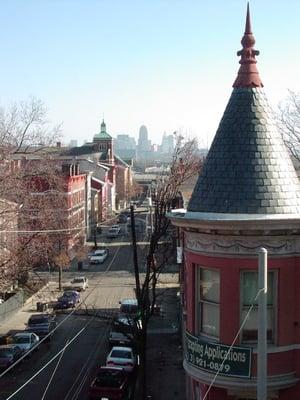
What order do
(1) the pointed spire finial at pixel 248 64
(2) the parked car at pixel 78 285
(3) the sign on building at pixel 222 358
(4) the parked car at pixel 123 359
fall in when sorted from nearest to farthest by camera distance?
(3) the sign on building at pixel 222 358 → (1) the pointed spire finial at pixel 248 64 → (4) the parked car at pixel 123 359 → (2) the parked car at pixel 78 285

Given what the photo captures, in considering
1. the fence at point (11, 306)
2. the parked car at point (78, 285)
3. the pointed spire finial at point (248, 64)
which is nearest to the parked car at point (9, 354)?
the fence at point (11, 306)

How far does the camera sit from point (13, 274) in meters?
33.5

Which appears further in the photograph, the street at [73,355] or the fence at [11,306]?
the fence at [11,306]

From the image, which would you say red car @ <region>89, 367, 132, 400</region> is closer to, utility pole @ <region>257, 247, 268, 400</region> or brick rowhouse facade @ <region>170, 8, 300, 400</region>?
brick rowhouse facade @ <region>170, 8, 300, 400</region>

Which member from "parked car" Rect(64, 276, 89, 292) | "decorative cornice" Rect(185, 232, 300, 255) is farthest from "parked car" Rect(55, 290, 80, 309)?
"decorative cornice" Rect(185, 232, 300, 255)

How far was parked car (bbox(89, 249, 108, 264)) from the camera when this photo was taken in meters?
64.8

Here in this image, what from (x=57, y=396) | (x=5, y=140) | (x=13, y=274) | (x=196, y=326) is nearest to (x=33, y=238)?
(x=13, y=274)

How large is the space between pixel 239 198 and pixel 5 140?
25808mm

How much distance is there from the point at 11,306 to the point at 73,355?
12.8 metres

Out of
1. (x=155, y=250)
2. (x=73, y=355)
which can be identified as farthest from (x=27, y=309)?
(x=155, y=250)

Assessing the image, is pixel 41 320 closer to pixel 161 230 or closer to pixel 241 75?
pixel 161 230

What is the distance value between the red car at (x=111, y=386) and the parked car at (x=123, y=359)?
190 cm

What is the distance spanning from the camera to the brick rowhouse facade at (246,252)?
9844mm

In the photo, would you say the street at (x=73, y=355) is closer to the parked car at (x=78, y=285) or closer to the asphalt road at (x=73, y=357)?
the asphalt road at (x=73, y=357)
